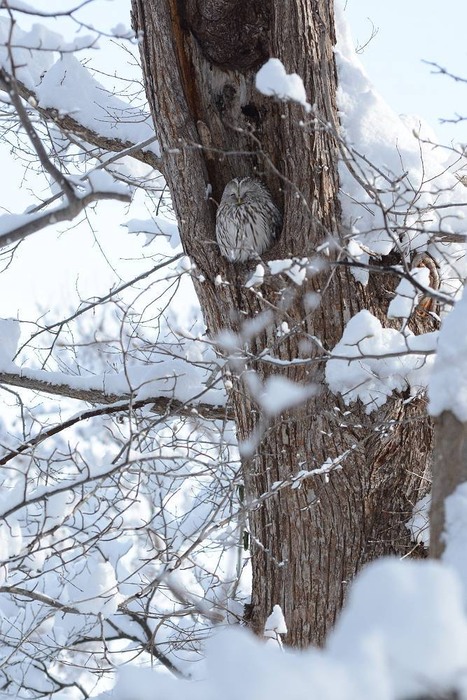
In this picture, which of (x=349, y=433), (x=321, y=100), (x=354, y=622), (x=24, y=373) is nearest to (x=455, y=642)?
(x=354, y=622)

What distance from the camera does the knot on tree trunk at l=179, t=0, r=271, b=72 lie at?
385 centimetres

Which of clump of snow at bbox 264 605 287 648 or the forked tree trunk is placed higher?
the forked tree trunk

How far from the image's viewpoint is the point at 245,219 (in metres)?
3.70

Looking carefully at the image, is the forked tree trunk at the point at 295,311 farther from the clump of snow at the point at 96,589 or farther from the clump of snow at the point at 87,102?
the clump of snow at the point at 96,589

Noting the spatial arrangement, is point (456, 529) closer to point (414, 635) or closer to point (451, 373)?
point (451, 373)

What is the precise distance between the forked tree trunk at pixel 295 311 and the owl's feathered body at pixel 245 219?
0.22ft

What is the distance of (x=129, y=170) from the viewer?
5816mm

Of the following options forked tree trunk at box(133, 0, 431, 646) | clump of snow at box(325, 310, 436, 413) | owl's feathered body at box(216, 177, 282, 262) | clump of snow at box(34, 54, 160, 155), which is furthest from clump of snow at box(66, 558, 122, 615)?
clump of snow at box(34, 54, 160, 155)

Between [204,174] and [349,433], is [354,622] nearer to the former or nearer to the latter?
[349,433]

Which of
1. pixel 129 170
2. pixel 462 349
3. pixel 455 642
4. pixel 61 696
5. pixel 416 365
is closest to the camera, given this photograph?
pixel 455 642

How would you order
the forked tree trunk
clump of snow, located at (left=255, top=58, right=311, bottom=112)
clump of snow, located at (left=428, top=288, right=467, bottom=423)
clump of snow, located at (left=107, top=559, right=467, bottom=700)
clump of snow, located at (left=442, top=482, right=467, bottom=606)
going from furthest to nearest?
the forked tree trunk → clump of snow, located at (left=255, top=58, right=311, bottom=112) → clump of snow, located at (left=428, top=288, right=467, bottom=423) → clump of snow, located at (left=442, top=482, right=467, bottom=606) → clump of snow, located at (left=107, top=559, right=467, bottom=700)

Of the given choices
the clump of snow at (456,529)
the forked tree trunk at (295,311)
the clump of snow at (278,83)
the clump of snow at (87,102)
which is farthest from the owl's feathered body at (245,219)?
the clump of snow at (456,529)

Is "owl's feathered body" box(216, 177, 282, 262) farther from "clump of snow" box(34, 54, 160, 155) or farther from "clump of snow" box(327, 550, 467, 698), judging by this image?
"clump of snow" box(327, 550, 467, 698)

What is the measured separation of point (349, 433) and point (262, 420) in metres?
0.40
